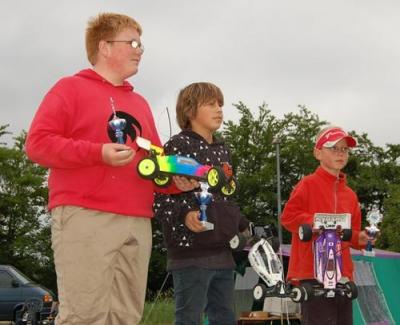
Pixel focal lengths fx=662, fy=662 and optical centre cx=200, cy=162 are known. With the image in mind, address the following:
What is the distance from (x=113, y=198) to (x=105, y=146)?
0.24 meters

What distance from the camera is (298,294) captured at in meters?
3.45

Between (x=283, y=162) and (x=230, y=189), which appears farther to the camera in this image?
(x=283, y=162)

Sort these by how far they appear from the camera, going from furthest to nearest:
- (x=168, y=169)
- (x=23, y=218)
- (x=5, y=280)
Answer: (x=23, y=218)
(x=5, y=280)
(x=168, y=169)

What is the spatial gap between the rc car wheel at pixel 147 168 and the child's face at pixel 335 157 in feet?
5.59

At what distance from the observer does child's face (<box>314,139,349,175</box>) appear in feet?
13.1

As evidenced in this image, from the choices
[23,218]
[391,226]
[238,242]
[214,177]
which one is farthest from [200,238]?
[23,218]

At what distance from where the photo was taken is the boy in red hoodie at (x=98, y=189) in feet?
7.98

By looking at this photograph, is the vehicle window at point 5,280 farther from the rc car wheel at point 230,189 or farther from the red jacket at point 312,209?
the rc car wheel at point 230,189

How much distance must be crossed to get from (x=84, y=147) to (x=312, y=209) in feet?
6.05

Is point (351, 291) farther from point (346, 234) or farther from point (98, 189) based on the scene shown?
point (98, 189)

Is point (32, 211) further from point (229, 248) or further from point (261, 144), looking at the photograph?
point (229, 248)

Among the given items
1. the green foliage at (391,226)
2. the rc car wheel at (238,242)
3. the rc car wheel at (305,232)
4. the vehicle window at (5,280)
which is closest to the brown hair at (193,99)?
the rc car wheel at (238,242)

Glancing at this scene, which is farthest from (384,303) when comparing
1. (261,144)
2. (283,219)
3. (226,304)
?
(261,144)

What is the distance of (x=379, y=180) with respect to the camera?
2578 centimetres
